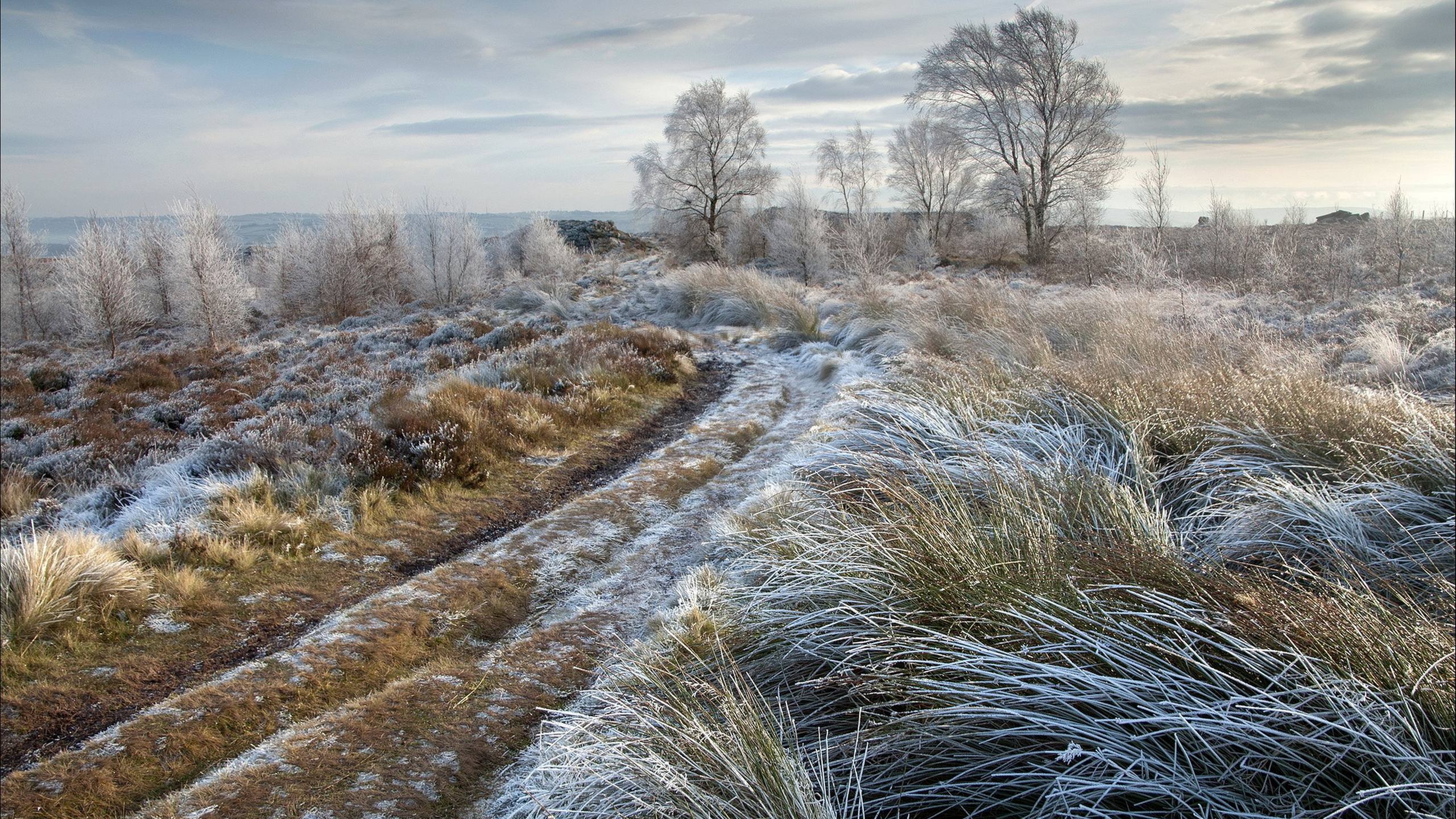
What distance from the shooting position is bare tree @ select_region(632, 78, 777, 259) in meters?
33.5

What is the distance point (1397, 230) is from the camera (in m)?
19.0

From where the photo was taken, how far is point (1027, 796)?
80.3 inches

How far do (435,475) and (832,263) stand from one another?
2429 centimetres

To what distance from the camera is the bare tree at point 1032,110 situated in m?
25.2

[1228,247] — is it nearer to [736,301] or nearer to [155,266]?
[736,301]

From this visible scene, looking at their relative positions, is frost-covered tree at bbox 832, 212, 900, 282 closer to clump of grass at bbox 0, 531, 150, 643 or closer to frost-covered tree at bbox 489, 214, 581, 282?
frost-covered tree at bbox 489, 214, 581, 282

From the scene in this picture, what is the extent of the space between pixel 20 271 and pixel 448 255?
19683mm

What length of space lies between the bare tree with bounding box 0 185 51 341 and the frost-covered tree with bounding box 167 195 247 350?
13708 millimetres

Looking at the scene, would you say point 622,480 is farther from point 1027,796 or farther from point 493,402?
point 1027,796

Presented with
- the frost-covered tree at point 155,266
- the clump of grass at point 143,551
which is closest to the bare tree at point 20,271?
the frost-covered tree at point 155,266

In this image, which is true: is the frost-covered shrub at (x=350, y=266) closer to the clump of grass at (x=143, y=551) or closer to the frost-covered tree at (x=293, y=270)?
the frost-covered tree at (x=293, y=270)

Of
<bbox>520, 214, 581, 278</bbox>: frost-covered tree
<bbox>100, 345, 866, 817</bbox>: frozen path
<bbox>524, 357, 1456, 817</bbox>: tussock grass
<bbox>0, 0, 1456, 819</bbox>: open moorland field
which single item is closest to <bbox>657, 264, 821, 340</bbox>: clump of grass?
<bbox>0, 0, 1456, 819</bbox>: open moorland field

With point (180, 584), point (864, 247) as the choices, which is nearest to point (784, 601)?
point (180, 584)

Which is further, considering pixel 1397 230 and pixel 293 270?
pixel 293 270
